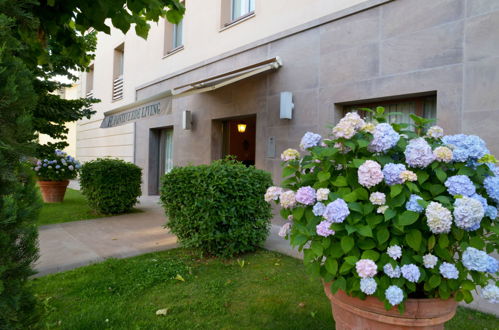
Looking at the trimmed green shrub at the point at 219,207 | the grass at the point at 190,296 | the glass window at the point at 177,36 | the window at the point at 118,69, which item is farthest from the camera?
the window at the point at 118,69

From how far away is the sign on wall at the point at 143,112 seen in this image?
670 cm

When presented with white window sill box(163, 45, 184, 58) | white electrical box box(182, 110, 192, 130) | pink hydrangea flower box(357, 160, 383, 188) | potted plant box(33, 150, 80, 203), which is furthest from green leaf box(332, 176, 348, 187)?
potted plant box(33, 150, 80, 203)

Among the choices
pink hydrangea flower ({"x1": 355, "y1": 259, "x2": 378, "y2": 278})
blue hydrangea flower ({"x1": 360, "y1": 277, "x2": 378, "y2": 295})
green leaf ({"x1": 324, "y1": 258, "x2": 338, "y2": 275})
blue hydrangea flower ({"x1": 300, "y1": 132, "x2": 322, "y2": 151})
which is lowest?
blue hydrangea flower ({"x1": 360, "y1": 277, "x2": 378, "y2": 295})

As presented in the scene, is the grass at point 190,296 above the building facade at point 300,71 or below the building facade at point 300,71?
below

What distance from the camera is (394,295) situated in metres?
1.63

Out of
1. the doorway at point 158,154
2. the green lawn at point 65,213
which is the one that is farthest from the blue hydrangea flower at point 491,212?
the doorway at point 158,154

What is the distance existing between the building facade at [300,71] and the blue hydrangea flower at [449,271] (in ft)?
11.6

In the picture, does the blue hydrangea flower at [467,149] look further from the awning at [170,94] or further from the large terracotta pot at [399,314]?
the awning at [170,94]

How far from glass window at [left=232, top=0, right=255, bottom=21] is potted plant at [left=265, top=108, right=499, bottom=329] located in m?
7.31

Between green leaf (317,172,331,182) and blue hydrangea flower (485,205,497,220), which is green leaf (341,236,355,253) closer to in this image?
green leaf (317,172,331,182)

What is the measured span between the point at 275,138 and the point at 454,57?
3557mm

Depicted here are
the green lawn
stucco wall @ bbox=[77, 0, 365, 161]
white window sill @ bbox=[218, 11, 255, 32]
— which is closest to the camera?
stucco wall @ bbox=[77, 0, 365, 161]

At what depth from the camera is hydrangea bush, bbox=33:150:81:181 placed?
9.41 m

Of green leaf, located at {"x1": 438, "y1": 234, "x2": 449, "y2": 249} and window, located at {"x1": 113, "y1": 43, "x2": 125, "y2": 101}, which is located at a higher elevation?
window, located at {"x1": 113, "y1": 43, "x2": 125, "y2": 101}
